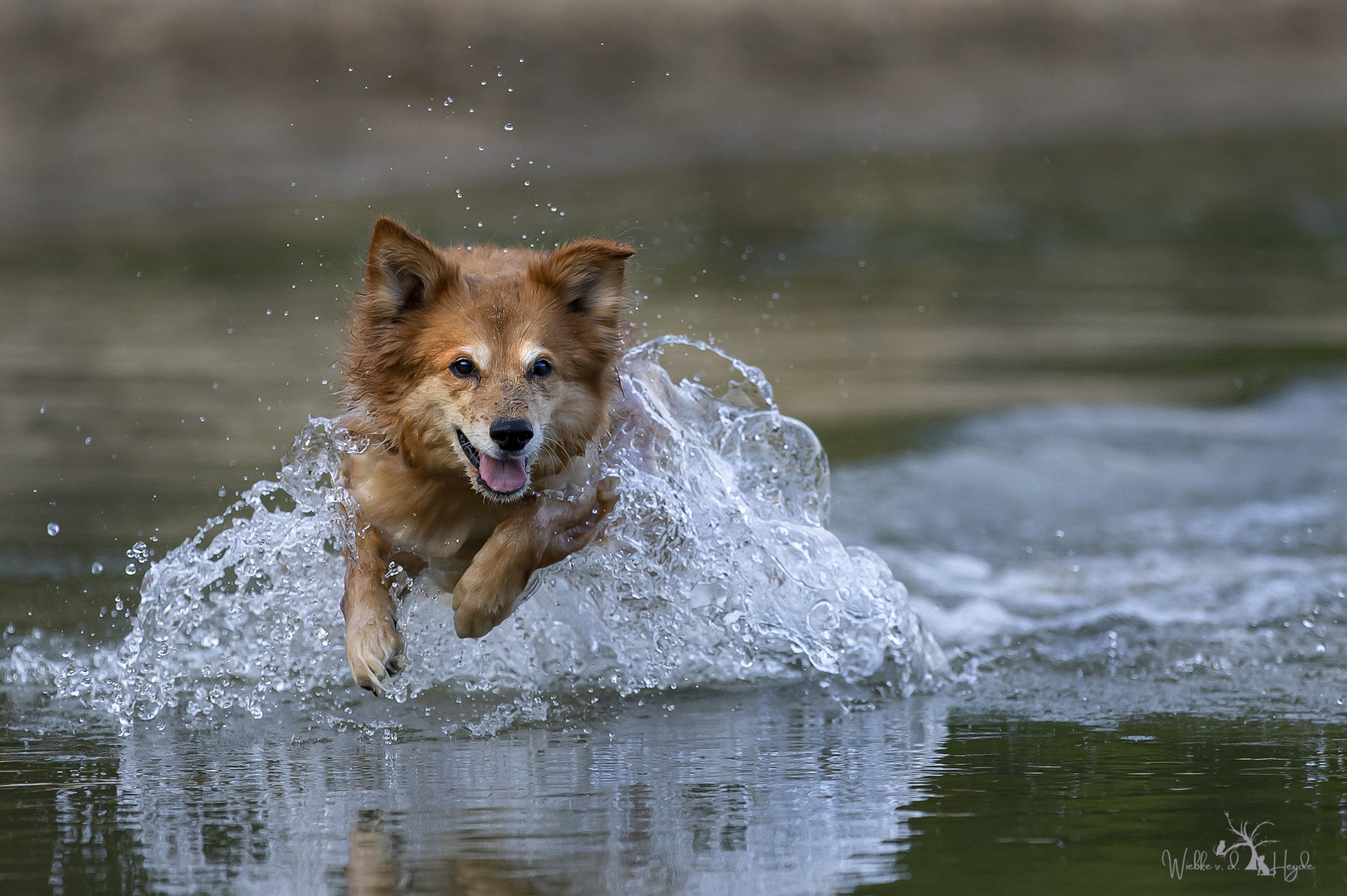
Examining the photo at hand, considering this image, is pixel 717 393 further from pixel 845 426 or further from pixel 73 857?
pixel 73 857

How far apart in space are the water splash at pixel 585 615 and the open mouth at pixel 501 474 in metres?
0.56

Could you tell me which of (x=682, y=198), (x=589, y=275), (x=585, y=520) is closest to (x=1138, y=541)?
(x=585, y=520)

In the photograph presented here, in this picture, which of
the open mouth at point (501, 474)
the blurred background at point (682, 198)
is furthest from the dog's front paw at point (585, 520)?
the blurred background at point (682, 198)

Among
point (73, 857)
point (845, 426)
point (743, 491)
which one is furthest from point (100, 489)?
point (73, 857)

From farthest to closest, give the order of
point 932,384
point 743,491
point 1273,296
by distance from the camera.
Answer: point 1273,296
point 932,384
point 743,491

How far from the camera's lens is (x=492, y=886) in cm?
341

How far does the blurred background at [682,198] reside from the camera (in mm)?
10195

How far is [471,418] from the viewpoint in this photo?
476 centimetres

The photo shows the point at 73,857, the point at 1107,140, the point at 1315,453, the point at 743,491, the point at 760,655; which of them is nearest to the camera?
the point at 73,857

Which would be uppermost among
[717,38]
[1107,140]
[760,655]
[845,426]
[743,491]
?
[717,38]

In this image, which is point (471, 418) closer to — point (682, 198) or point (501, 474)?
point (501, 474)

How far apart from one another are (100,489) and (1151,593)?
464 cm

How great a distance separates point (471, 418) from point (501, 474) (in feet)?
0.60

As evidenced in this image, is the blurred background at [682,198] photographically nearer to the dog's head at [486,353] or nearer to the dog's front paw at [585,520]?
the dog's head at [486,353]
